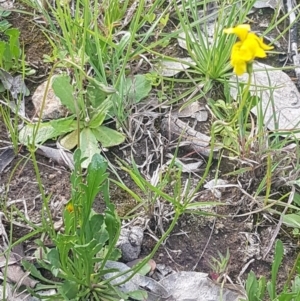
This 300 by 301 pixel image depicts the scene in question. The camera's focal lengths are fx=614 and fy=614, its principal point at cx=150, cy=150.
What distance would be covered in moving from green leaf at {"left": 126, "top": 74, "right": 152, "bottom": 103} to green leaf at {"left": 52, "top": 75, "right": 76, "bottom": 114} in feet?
0.50

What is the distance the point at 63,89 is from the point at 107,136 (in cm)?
16

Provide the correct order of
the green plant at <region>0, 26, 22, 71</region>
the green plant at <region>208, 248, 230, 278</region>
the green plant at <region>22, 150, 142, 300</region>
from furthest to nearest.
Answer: the green plant at <region>0, 26, 22, 71</region> < the green plant at <region>208, 248, 230, 278</region> < the green plant at <region>22, 150, 142, 300</region>

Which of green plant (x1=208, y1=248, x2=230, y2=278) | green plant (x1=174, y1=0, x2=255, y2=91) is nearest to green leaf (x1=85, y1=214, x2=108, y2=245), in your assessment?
green plant (x1=208, y1=248, x2=230, y2=278)

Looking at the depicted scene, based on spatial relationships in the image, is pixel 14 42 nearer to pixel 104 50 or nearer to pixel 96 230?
pixel 104 50

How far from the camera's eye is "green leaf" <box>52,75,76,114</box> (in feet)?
5.16

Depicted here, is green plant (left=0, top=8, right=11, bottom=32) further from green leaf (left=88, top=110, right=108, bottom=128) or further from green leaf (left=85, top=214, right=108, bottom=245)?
green leaf (left=85, top=214, right=108, bottom=245)

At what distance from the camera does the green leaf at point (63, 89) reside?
61.9 inches

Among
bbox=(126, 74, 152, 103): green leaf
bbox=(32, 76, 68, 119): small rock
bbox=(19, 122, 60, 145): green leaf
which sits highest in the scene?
bbox=(126, 74, 152, 103): green leaf

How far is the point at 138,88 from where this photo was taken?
164 cm

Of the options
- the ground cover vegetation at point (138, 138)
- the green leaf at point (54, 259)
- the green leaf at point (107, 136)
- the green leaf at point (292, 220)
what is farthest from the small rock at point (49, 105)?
the green leaf at point (292, 220)

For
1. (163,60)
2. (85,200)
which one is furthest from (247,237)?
(163,60)

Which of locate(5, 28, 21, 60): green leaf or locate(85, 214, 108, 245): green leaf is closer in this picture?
locate(85, 214, 108, 245): green leaf

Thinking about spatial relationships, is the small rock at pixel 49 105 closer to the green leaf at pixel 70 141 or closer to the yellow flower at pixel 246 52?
the green leaf at pixel 70 141

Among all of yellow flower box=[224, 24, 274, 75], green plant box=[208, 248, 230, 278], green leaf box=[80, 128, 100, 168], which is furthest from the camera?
green leaf box=[80, 128, 100, 168]
